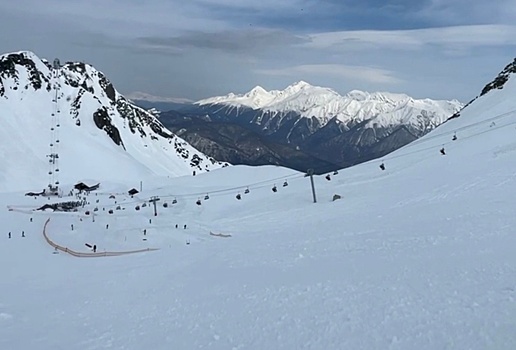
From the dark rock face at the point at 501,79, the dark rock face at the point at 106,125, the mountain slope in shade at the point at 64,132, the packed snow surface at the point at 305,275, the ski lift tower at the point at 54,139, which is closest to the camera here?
the packed snow surface at the point at 305,275

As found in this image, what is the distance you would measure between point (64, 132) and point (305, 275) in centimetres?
11450

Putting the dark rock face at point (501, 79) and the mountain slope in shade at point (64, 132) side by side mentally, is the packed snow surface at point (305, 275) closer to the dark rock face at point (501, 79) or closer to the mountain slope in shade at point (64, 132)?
the dark rock face at point (501, 79)

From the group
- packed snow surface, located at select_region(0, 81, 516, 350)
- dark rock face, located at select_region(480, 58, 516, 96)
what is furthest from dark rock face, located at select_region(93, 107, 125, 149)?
packed snow surface, located at select_region(0, 81, 516, 350)

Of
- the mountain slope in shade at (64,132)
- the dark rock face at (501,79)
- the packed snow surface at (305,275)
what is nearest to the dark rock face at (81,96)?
the mountain slope in shade at (64,132)

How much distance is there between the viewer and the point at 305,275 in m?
14.7

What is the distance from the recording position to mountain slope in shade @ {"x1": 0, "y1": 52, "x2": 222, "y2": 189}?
95.9m

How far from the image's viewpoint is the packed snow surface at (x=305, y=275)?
10031 mm

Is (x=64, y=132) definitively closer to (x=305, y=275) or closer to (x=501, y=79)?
(x=501, y=79)

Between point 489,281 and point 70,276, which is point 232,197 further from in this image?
point 489,281

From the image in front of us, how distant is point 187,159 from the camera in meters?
189

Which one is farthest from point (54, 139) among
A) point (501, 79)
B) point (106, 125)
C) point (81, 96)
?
point (501, 79)

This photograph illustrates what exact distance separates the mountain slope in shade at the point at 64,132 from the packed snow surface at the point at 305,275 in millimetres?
66082

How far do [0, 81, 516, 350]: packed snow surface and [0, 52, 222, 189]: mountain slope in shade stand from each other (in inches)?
2602

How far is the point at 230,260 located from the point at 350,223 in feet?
21.2
